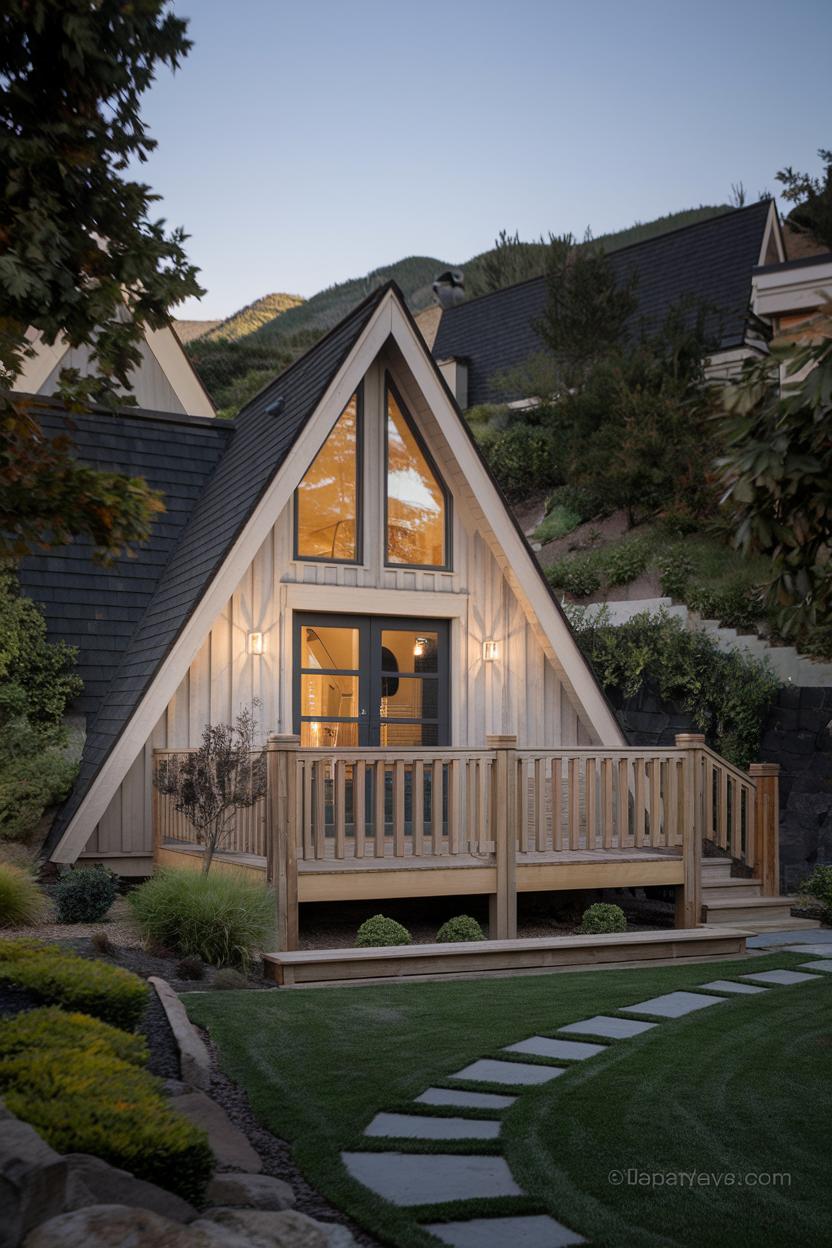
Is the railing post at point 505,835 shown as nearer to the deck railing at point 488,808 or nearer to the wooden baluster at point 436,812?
the deck railing at point 488,808

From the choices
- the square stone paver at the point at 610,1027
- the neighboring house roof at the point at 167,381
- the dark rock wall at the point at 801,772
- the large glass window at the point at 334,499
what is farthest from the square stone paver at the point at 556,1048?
the neighboring house roof at the point at 167,381

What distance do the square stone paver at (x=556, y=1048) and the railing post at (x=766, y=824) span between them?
6356 millimetres

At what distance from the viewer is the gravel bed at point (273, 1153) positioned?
11.9 ft

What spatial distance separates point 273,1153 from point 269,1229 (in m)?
1.00

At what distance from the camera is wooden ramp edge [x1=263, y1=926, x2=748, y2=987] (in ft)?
25.7

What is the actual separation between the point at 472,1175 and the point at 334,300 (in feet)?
256

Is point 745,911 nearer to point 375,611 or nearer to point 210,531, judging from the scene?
point 375,611

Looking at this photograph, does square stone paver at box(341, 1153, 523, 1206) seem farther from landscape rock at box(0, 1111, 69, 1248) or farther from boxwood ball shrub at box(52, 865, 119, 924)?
boxwood ball shrub at box(52, 865, 119, 924)

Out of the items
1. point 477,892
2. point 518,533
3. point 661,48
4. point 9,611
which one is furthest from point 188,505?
point 661,48

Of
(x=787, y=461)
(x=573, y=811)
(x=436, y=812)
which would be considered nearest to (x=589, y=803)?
(x=573, y=811)

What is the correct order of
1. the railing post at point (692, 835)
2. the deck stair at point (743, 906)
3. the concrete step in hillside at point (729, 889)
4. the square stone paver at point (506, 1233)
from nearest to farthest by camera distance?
the square stone paver at point (506, 1233) < the railing post at point (692, 835) < the deck stair at point (743, 906) < the concrete step in hillside at point (729, 889)

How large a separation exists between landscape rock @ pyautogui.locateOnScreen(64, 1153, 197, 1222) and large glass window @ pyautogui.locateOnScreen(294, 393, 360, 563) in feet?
31.1

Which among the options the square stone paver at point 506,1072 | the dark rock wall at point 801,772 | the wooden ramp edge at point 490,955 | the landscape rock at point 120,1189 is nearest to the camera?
the landscape rock at point 120,1189

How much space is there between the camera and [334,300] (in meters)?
78.1
